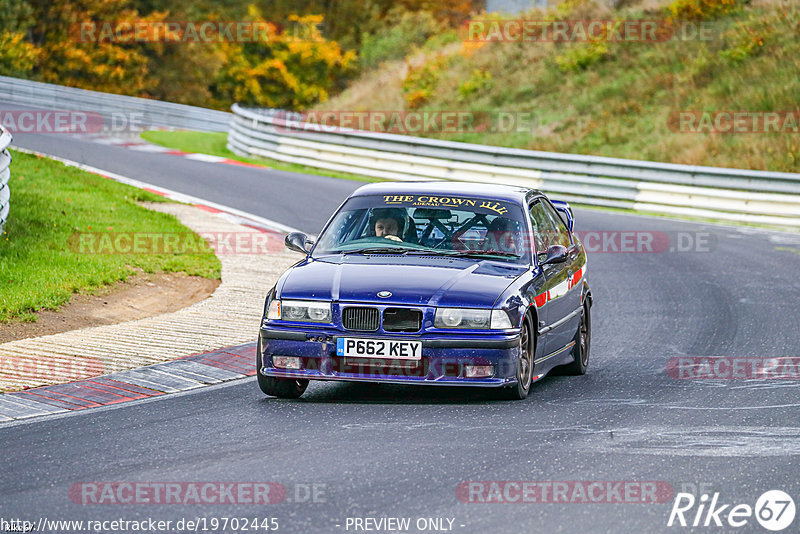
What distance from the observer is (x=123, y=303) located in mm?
12867

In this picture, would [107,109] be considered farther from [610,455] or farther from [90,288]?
[610,455]

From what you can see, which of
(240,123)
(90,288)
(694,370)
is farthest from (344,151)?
(694,370)

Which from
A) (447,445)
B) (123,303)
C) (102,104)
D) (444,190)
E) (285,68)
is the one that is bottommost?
(123,303)

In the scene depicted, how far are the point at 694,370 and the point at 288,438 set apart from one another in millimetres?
4232

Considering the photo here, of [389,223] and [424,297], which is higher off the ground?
[389,223]

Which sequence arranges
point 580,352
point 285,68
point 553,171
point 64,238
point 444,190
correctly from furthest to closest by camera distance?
point 285,68 < point 553,171 < point 64,238 < point 580,352 < point 444,190

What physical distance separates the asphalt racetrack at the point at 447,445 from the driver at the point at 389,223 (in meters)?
1.20

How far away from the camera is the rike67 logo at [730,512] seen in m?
5.76

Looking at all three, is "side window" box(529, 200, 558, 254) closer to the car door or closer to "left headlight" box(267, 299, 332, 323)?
the car door

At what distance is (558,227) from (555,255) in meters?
1.37

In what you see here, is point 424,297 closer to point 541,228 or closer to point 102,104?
point 541,228

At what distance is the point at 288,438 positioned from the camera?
747 centimetres

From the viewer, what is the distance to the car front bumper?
8.25 meters

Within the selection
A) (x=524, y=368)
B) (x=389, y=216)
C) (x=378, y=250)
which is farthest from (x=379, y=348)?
(x=389, y=216)
